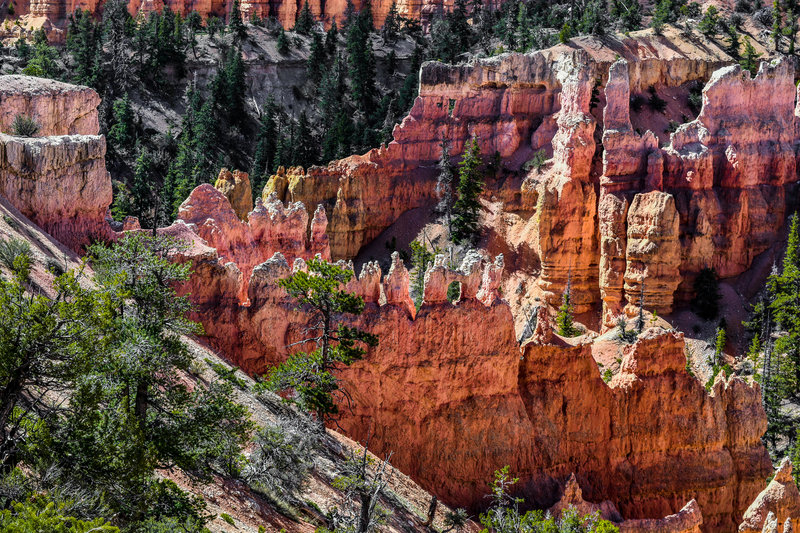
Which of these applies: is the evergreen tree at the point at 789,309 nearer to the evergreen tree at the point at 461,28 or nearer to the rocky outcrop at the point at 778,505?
the rocky outcrop at the point at 778,505

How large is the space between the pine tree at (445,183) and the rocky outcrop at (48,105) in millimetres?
30669

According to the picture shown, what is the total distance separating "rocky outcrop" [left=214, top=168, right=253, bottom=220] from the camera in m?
68.7

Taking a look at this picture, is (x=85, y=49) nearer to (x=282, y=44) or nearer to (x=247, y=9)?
(x=282, y=44)

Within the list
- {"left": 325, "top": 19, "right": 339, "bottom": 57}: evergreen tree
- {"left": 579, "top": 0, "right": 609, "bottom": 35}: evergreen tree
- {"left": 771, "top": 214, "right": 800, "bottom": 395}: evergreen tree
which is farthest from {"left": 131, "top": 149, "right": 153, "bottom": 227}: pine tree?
{"left": 771, "top": 214, "right": 800, "bottom": 395}: evergreen tree

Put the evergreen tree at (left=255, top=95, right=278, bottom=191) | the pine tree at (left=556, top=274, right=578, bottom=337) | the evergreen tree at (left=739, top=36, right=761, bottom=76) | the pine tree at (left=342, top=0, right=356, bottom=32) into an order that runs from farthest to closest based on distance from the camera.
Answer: the pine tree at (left=342, top=0, right=356, bottom=32) < the evergreen tree at (left=255, top=95, right=278, bottom=191) < the evergreen tree at (left=739, top=36, right=761, bottom=76) < the pine tree at (left=556, top=274, right=578, bottom=337)

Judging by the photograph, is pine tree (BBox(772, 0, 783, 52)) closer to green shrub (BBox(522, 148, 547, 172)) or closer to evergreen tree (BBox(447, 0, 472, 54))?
evergreen tree (BBox(447, 0, 472, 54))

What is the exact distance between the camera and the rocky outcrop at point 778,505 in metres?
40.2

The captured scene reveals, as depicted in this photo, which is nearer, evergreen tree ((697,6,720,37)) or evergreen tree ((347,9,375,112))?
evergreen tree ((697,6,720,37))

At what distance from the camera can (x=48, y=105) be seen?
44.5 m

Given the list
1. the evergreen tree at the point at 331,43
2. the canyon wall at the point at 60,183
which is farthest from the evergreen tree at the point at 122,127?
the canyon wall at the point at 60,183

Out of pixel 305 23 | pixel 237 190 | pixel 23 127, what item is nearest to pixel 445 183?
pixel 237 190

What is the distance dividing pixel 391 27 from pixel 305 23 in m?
7.52

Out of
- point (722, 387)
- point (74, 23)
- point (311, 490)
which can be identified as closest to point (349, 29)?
point (74, 23)

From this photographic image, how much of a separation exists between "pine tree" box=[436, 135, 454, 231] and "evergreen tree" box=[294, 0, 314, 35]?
1535 inches
